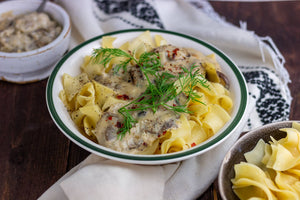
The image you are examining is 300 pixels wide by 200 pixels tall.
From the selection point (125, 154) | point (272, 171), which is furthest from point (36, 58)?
point (272, 171)

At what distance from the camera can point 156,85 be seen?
278 cm

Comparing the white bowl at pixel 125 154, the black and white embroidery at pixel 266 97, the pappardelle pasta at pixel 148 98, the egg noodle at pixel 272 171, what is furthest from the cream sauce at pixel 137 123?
the black and white embroidery at pixel 266 97

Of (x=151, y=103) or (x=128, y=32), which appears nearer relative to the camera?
(x=151, y=103)

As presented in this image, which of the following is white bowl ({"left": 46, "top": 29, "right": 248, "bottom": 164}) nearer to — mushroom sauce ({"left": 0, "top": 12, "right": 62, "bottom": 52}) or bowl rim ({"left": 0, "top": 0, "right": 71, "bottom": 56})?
bowl rim ({"left": 0, "top": 0, "right": 71, "bottom": 56})

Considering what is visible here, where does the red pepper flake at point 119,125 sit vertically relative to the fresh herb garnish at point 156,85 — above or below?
below

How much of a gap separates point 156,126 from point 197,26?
168 cm

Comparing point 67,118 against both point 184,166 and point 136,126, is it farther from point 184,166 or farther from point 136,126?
point 184,166

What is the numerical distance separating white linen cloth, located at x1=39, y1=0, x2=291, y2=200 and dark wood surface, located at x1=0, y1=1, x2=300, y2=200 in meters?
0.14

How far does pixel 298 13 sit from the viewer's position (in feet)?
13.7

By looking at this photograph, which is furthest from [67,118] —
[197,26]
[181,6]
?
[181,6]

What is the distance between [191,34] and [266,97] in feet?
3.46

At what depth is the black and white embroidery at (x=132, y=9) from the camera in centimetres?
389

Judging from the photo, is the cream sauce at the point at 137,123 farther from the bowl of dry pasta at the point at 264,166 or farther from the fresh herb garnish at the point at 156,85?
the bowl of dry pasta at the point at 264,166

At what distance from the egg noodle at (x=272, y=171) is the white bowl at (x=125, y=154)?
302mm
